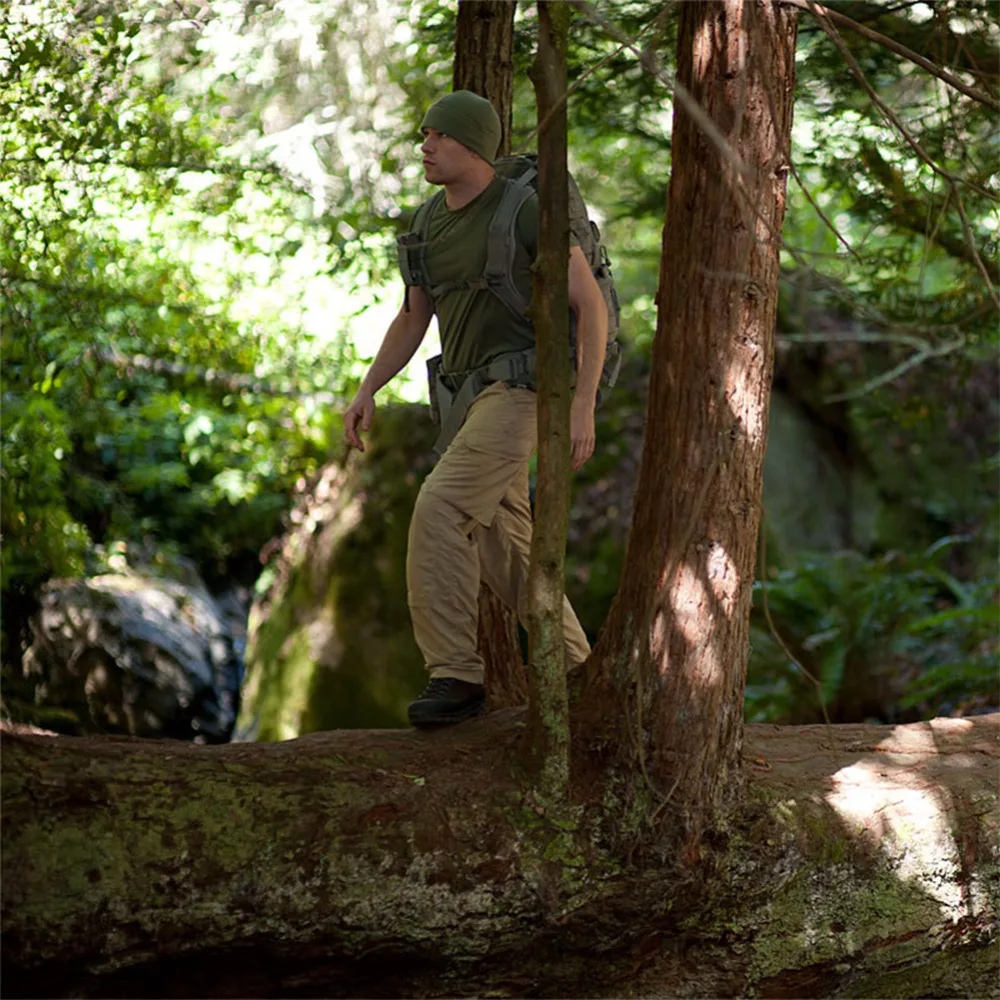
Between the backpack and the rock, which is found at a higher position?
the backpack

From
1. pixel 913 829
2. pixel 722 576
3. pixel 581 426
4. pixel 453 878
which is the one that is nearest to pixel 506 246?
pixel 581 426

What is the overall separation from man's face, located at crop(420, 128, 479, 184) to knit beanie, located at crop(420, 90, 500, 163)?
0.02 metres

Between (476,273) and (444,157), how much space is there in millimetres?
408

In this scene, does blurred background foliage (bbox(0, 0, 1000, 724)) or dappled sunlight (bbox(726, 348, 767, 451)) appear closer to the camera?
dappled sunlight (bbox(726, 348, 767, 451))

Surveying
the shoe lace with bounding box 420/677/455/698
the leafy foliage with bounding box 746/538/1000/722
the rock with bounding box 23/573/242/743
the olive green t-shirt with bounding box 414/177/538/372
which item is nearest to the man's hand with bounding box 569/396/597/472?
the olive green t-shirt with bounding box 414/177/538/372

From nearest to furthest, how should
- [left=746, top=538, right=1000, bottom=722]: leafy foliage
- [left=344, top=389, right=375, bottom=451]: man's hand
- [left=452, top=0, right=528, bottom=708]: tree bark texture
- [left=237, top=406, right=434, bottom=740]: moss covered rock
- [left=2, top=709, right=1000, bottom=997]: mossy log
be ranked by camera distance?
[left=2, top=709, right=1000, bottom=997]: mossy log → [left=344, top=389, right=375, bottom=451]: man's hand → [left=452, top=0, right=528, bottom=708]: tree bark texture → [left=237, top=406, right=434, bottom=740]: moss covered rock → [left=746, top=538, right=1000, bottom=722]: leafy foliage

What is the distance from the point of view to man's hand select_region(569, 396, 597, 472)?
396cm

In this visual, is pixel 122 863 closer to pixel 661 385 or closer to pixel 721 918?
pixel 721 918

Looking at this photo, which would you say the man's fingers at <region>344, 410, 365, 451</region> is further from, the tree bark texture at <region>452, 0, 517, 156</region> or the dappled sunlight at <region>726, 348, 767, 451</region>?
the tree bark texture at <region>452, 0, 517, 156</region>

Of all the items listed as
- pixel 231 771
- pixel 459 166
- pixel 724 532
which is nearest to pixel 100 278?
pixel 459 166

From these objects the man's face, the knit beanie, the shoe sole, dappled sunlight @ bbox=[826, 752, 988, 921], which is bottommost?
dappled sunlight @ bbox=[826, 752, 988, 921]

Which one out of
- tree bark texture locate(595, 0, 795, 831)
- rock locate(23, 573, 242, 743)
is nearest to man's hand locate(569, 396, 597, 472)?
tree bark texture locate(595, 0, 795, 831)

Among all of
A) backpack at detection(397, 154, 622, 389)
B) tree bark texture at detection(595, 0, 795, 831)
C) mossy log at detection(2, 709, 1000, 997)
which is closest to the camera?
mossy log at detection(2, 709, 1000, 997)

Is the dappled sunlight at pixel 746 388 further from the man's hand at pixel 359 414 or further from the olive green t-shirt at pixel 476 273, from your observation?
the man's hand at pixel 359 414
